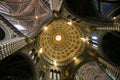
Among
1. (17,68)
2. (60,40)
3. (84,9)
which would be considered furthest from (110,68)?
(60,40)

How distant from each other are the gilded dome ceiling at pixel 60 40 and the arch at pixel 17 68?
2.50 m

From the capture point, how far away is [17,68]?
12602mm

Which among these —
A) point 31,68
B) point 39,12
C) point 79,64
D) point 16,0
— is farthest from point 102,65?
point 16,0

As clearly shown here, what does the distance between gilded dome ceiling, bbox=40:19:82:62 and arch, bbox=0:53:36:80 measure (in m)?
2.50

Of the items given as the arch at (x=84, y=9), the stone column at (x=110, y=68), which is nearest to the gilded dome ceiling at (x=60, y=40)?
the arch at (x=84, y=9)

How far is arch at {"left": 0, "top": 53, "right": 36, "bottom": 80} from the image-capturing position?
38.9ft

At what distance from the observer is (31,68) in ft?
39.8

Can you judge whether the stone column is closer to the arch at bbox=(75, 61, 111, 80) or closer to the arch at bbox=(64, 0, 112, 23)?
the arch at bbox=(75, 61, 111, 80)

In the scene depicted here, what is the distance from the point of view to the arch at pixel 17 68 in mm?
11844

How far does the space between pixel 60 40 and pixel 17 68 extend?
5.20 m

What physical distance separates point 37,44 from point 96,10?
5.19 metres

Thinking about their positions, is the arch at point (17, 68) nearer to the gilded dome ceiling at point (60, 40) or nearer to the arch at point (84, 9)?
the gilded dome ceiling at point (60, 40)

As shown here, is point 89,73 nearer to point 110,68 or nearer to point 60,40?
point 60,40

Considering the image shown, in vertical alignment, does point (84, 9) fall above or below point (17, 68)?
above
